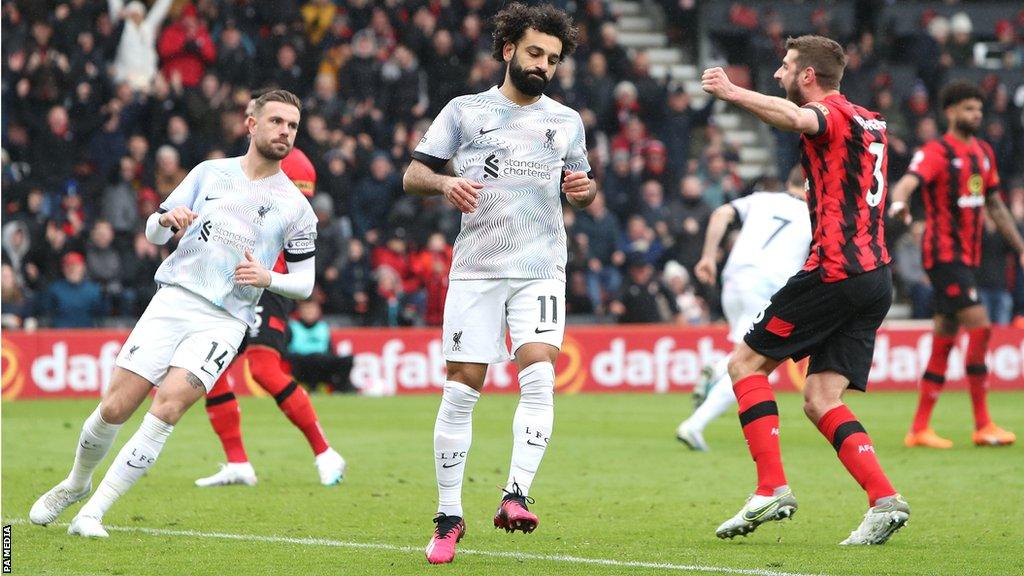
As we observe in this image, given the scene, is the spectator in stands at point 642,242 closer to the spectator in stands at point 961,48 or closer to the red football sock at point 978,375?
the spectator in stands at point 961,48

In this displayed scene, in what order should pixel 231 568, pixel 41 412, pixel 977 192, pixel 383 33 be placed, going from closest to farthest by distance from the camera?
1. pixel 231 568
2. pixel 977 192
3. pixel 41 412
4. pixel 383 33

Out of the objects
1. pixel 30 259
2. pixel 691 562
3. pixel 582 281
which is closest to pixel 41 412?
pixel 30 259

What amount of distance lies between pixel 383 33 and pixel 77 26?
449cm

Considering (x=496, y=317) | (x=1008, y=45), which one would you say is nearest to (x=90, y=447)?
(x=496, y=317)

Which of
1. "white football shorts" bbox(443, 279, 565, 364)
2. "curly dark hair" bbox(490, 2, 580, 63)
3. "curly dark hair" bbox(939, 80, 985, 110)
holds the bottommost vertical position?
"white football shorts" bbox(443, 279, 565, 364)

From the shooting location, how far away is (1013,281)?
23219 millimetres

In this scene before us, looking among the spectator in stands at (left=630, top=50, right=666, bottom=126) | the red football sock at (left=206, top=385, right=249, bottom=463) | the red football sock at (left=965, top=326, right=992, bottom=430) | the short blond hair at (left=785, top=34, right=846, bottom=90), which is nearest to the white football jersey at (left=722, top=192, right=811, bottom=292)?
the red football sock at (left=965, top=326, right=992, bottom=430)

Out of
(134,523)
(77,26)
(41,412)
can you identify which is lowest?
(41,412)

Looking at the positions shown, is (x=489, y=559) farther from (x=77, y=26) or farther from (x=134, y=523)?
(x=77, y=26)

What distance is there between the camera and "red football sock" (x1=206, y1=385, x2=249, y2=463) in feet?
33.2

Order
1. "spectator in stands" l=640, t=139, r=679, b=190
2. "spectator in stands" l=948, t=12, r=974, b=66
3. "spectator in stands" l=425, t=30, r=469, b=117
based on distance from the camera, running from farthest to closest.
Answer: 1. "spectator in stands" l=948, t=12, r=974, b=66
2. "spectator in stands" l=640, t=139, r=679, b=190
3. "spectator in stands" l=425, t=30, r=469, b=117

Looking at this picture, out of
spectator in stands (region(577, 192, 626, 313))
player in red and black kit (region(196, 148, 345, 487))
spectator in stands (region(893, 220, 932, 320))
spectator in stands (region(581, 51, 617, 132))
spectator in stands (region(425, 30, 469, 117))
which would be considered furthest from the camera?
spectator in stands (region(581, 51, 617, 132))

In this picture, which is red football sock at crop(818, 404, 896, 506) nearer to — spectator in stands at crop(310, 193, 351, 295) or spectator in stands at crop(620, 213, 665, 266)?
spectator in stands at crop(310, 193, 351, 295)

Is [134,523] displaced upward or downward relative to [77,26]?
downward
